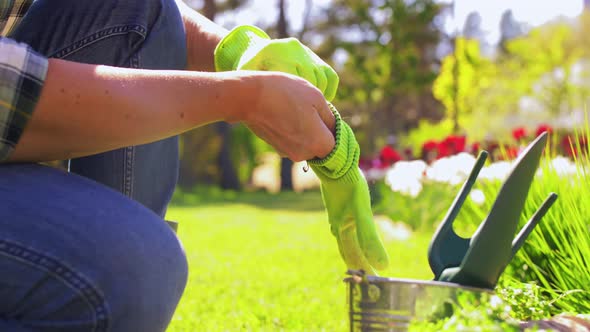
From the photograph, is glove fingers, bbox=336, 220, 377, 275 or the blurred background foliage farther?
the blurred background foliage

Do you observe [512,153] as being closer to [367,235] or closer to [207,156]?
[367,235]

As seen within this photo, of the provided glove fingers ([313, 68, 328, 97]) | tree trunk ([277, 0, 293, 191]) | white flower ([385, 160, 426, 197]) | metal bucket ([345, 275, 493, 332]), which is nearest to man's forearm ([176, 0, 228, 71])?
glove fingers ([313, 68, 328, 97])

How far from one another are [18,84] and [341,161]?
60 centimetres

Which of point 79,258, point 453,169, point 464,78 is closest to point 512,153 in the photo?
point 453,169

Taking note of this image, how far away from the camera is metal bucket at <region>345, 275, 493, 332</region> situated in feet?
3.39

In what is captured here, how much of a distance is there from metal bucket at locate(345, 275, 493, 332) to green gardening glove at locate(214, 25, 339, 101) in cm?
48

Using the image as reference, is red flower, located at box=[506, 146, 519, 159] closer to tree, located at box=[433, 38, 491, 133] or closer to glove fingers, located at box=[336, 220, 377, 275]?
glove fingers, located at box=[336, 220, 377, 275]

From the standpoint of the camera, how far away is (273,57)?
1343 millimetres

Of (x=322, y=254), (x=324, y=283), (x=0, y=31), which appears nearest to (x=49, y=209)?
(x=0, y=31)

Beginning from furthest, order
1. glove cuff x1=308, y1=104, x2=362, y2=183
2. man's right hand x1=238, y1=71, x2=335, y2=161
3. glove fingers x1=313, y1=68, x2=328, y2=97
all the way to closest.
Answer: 1. glove fingers x1=313, y1=68, x2=328, y2=97
2. glove cuff x1=308, y1=104, x2=362, y2=183
3. man's right hand x1=238, y1=71, x2=335, y2=161

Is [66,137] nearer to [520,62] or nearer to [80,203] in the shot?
[80,203]

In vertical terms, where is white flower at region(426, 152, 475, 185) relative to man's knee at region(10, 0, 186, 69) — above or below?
below

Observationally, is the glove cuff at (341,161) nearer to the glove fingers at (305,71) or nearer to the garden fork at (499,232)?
the glove fingers at (305,71)

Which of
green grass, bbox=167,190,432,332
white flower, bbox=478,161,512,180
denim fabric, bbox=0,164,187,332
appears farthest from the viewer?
white flower, bbox=478,161,512,180
